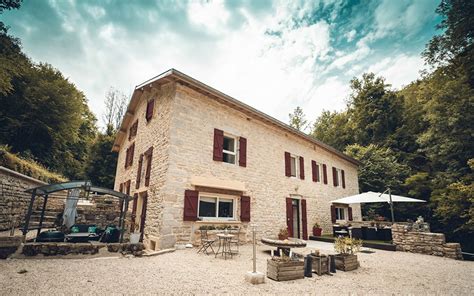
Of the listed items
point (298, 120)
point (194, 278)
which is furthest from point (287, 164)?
point (298, 120)

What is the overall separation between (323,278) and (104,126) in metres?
24.4

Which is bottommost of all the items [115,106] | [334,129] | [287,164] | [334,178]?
[334,178]

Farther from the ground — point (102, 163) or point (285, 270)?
point (102, 163)

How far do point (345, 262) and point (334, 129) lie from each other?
22337 millimetres

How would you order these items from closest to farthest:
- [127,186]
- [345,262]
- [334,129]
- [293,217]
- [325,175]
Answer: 1. [345,262]
2. [293,217]
3. [127,186]
4. [325,175]
5. [334,129]

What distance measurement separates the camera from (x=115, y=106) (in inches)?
942

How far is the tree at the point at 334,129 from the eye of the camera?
23.5 metres

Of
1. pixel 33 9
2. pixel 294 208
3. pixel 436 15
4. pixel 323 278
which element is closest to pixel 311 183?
pixel 294 208

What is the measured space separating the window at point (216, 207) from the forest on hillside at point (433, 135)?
1131cm

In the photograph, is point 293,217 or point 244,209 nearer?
point 244,209

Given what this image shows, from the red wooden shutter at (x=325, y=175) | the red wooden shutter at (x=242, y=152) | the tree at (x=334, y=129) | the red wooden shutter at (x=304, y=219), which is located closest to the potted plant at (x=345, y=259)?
the red wooden shutter at (x=242, y=152)

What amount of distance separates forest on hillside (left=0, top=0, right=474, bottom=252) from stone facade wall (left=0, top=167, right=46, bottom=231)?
5.02 metres

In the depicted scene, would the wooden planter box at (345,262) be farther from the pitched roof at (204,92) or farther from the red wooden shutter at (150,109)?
the red wooden shutter at (150,109)

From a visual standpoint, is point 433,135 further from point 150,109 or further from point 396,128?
point 150,109
